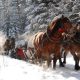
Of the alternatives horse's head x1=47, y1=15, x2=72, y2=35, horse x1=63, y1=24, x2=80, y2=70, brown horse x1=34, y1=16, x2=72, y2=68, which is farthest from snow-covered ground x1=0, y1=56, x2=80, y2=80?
horse's head x1=47, y1=15, x2=72, y2=35

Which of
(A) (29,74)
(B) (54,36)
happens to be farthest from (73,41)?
(A) (29,74)

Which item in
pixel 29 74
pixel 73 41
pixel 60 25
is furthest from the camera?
pixel 73 41

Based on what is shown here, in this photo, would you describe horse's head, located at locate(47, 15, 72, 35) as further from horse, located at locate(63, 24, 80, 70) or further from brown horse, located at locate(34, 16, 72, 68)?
horse, located at locate(63, 24, 80, 70)

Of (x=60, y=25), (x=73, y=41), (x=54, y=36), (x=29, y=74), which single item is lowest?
(x=29, y=74)

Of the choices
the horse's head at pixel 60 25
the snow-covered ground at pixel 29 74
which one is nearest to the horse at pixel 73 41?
the horse's head at pixel 60 25

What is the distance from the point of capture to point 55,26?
10.2 meters

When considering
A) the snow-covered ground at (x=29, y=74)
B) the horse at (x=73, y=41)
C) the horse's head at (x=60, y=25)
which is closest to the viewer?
the snow-covered ground at (x=29, y=74)

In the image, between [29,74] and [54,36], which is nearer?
[29,74]

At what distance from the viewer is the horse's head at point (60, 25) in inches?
396

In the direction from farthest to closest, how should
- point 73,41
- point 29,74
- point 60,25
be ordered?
1. point 73,41
2. point 60,25
3. point 29,74

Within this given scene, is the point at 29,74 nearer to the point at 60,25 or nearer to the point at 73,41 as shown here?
the point at 60,25

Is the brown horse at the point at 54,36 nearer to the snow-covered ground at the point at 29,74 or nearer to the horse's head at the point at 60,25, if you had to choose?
the horse's head at the point at 60,25

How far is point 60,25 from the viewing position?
10141mm

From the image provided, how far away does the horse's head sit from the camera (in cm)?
1007
